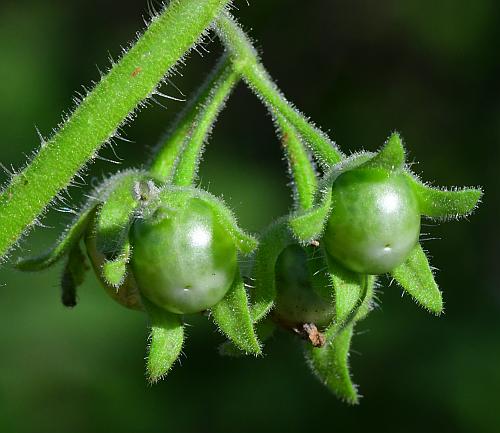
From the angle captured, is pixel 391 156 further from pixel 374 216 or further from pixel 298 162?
pixel 298 162

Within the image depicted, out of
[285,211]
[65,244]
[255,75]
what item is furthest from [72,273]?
[285,211]

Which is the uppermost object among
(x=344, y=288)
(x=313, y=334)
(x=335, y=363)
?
(x=344, y=288)

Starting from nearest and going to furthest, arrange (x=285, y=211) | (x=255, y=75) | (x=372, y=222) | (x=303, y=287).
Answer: (x=372, y=222), (x=303, y=287), (x=255, y=75), (x=285, y=211)

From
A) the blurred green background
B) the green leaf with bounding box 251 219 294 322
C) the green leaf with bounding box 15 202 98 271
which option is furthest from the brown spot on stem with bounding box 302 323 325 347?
the blurred green background

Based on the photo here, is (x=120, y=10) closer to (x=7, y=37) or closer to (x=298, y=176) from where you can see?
(x=7, y=37)

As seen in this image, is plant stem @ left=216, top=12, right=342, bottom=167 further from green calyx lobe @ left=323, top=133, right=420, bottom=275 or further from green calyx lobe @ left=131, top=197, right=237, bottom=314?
green calyx lobe @ left=131, top=197, right=237, bottom=314

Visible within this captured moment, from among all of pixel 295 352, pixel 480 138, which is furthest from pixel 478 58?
Result: pixel 295 352

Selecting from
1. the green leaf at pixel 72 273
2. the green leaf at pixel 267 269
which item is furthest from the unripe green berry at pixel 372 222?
the green leaf at pixel 72 273
